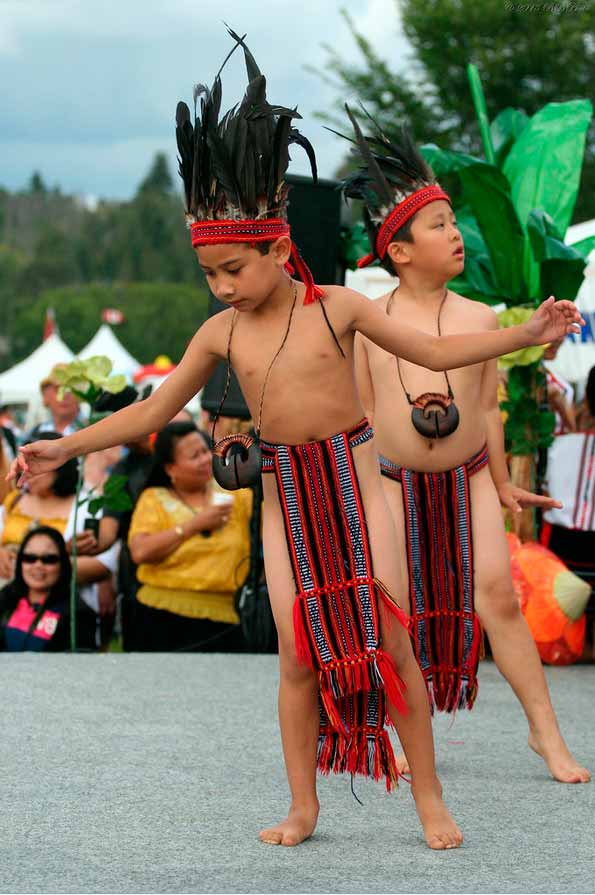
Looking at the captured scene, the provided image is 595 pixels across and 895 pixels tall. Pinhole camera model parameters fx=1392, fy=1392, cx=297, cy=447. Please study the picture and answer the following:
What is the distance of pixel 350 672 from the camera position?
3.37 meters

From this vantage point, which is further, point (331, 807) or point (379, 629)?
point (331, 807)

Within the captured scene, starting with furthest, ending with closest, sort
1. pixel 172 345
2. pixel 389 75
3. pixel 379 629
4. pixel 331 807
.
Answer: pixel 172 345, pixel 389 75, pixel 331 807, pixel 379 629

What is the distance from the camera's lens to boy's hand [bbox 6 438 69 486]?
11.0 feet

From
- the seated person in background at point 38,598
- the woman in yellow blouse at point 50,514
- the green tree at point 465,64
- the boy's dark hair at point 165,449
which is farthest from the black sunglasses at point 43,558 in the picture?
the green tree at point 465,64

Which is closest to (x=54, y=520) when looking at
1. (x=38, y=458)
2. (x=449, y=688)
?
(x=449, y=688)

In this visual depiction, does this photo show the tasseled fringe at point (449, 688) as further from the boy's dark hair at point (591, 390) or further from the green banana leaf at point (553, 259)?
the boy's dark hair at point (591, 390)

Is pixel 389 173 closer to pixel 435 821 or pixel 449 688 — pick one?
pixel 449 688

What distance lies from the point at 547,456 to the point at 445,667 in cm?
283

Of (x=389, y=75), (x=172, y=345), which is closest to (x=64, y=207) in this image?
(x=172, y=345)

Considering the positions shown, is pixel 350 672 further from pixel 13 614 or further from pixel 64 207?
pixel 64 207

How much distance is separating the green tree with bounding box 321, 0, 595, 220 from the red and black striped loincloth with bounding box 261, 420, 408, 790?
15.2 m

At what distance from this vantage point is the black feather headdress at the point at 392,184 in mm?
4227

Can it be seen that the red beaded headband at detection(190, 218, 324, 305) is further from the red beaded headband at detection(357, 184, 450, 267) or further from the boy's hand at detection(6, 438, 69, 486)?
the red beaded headband at detection(357, 184, 450, 267)

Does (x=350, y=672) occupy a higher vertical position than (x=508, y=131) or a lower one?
lower
